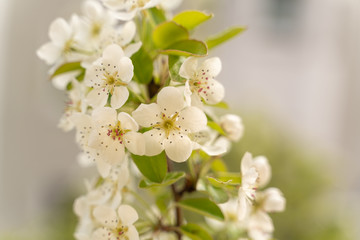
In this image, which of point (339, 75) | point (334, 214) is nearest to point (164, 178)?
point (334, 214)

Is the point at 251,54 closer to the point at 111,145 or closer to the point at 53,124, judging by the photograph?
the point at 53,124

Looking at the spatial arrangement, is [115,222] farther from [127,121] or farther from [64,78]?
[64,78]

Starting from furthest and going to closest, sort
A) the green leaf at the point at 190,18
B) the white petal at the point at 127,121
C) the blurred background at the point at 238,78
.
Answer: the blurred background at the point at 238,78 → the green leaf at the point at 190,18 → the white petal at the point at 127,121

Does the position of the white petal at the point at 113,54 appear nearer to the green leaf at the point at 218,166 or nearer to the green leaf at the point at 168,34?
the green leaf at the point at 168,34

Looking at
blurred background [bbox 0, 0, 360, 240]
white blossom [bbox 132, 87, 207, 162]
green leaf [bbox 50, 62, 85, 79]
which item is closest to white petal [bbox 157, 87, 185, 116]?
white blossom [bbox 132, 87, 207, 162]

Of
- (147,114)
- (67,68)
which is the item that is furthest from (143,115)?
(67,68)

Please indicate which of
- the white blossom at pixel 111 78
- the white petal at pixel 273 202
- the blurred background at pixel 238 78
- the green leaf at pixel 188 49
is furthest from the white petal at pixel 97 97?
the blurred background at pixel 238 78

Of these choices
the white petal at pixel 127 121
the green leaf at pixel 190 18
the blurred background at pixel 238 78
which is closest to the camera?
the white petal at pixel 127 121
